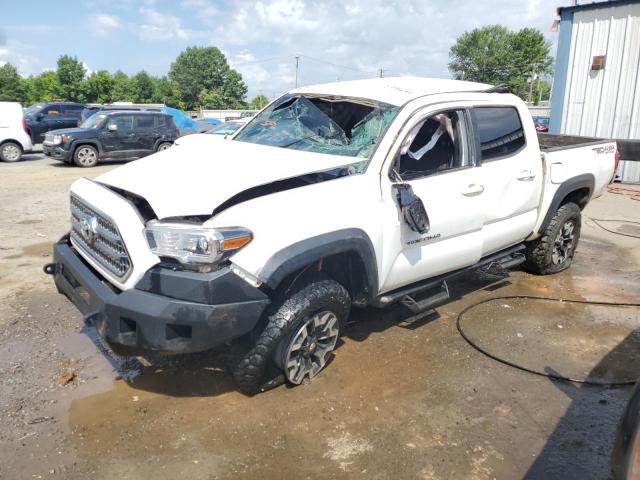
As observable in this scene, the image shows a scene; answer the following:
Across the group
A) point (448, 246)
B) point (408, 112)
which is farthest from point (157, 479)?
point (408, 112)

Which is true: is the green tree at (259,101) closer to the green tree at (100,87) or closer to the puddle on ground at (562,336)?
the green tree at (100,87)

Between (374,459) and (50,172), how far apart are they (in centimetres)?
1312

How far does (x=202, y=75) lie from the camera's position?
105812 mm

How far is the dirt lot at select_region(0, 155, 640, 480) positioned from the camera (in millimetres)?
2826

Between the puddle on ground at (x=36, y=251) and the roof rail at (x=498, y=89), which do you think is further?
the puddle on ground at (x=36, y=251)

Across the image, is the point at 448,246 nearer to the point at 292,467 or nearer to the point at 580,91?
the point at 292,467

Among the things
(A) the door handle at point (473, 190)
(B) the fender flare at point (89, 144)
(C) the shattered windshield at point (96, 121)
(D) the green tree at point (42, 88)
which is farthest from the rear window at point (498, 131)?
(D) the green tree at point (42, 88)

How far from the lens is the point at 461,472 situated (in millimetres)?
2781

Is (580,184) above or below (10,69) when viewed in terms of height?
below

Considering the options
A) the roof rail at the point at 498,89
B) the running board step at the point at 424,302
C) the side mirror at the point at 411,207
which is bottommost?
the running board step at the point at 424,302

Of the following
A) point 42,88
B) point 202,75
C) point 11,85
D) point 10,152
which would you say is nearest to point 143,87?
point 202,75

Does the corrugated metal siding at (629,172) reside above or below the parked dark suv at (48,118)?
below

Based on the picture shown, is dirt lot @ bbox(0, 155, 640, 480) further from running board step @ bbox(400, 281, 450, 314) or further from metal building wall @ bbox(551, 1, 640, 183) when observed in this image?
metal building wall @ bbox(551, 1, 640, 183)

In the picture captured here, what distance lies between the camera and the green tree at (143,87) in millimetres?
90500
